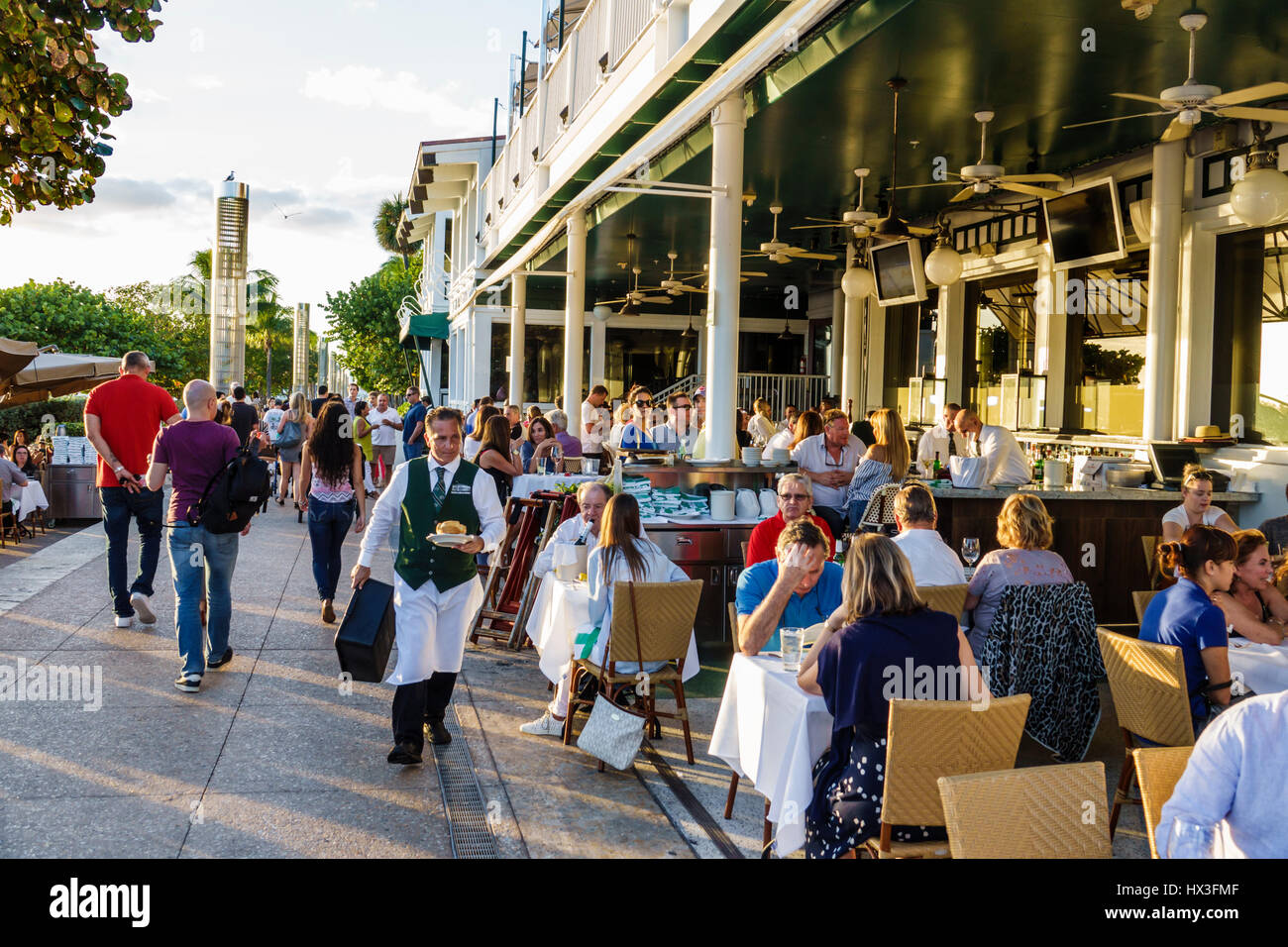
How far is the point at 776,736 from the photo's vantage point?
4434 millimetres

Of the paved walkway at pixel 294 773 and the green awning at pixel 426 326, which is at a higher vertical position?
the green awning at pixel 426 326

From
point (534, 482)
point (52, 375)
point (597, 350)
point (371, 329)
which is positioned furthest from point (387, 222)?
point (534, 482)

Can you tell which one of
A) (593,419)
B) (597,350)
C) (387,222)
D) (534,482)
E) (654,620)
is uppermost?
(387,222)

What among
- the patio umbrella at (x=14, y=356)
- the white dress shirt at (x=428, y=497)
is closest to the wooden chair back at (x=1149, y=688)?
the white dress shirt at (x=428, y=497)

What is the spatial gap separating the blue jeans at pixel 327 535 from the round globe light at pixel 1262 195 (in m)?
7.48

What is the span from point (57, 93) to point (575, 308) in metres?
11.9

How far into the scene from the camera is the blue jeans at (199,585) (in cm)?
692

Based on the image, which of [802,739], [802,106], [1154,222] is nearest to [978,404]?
[1154,222]

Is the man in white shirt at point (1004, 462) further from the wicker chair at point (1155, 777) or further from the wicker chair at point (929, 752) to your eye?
the wicker chair at point (1155, 777)

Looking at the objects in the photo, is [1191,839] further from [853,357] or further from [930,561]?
[853,357]

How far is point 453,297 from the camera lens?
32.5 metres

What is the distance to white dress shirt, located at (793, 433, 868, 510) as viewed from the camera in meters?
9.52
